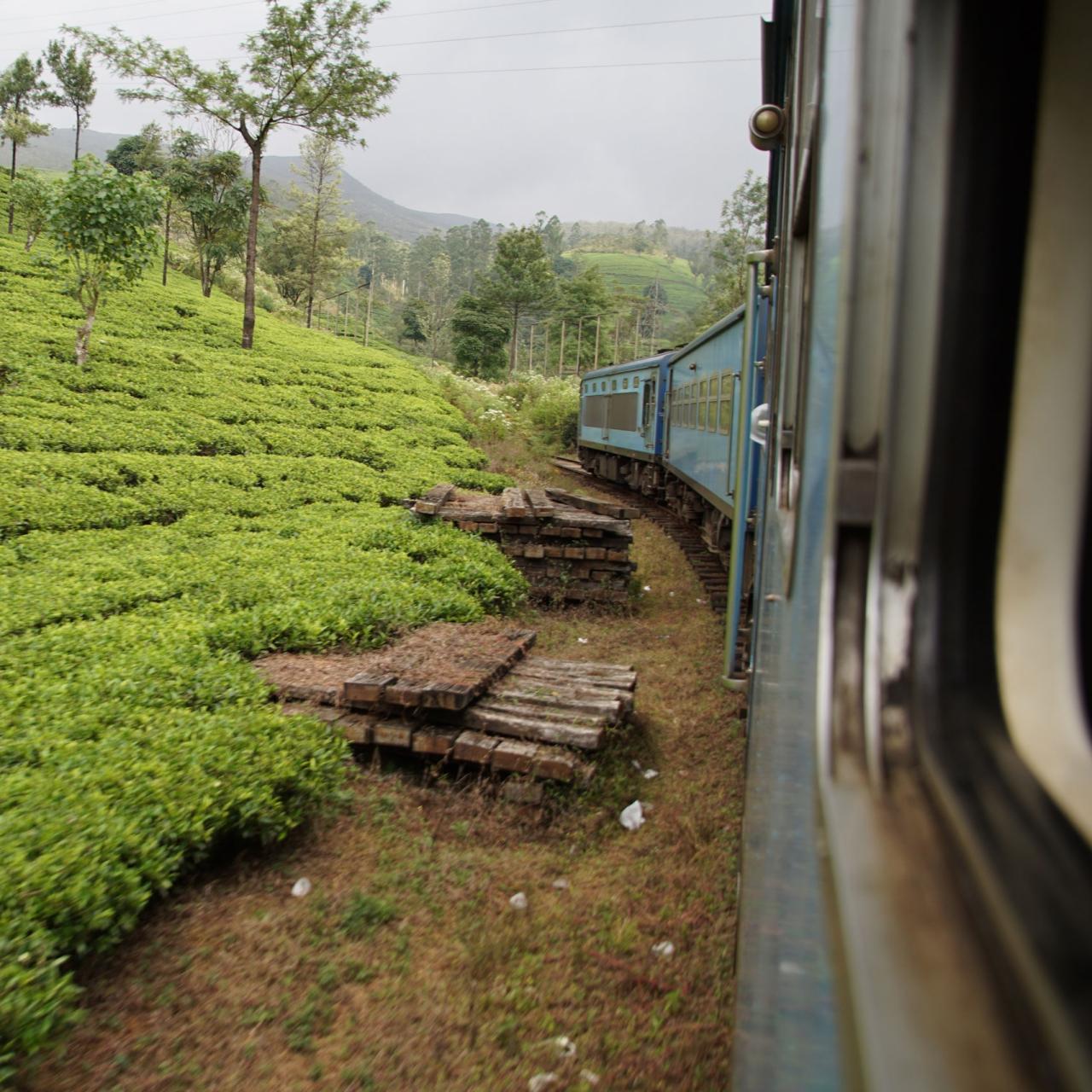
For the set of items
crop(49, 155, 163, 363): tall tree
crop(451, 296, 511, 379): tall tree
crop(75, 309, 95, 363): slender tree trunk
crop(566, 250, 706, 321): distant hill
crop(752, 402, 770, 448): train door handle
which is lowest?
crop(752, 402, 770, 448): train door handle

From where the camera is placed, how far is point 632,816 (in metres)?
4.02

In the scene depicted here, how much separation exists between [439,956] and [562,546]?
16.7 feet

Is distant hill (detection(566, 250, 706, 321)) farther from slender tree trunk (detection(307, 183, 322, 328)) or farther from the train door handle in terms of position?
the train door handle

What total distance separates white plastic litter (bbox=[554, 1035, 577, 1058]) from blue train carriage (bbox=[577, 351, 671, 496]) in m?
11.0

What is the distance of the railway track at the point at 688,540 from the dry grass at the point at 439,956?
3660mm

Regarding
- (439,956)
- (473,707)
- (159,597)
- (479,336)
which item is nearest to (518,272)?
(479,336)

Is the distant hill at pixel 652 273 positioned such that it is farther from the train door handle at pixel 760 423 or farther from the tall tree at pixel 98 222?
the train door handle at pixel 760 423

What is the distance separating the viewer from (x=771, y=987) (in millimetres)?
1173

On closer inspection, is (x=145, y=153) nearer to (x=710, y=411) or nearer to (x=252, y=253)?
(x=252, y=253)

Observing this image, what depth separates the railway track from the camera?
8.18m

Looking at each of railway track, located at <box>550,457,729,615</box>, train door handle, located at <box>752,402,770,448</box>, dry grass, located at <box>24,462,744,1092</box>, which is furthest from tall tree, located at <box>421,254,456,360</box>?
train door handle, located at <box>752,402,770,448</box>

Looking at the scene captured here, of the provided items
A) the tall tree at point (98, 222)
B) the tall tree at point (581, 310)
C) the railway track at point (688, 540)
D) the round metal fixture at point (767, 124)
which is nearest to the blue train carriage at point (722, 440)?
the railway track at point (688, 540)

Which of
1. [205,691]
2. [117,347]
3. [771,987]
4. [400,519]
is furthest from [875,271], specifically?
[117,347]

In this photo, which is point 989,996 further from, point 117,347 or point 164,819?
point 117,347
